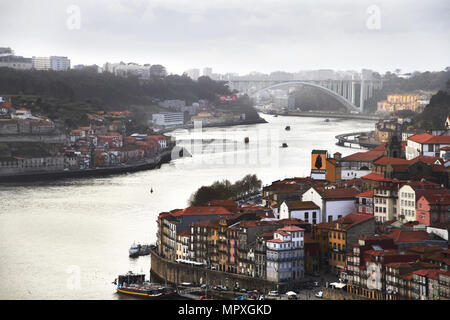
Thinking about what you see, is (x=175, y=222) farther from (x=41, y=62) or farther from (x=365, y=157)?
(x=41, y=62)

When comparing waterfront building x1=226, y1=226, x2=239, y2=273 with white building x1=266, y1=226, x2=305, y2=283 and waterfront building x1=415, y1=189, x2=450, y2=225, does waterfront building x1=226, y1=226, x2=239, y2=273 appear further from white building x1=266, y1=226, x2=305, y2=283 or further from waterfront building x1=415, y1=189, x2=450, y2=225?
waterfront building x1=415, y1=189, x2=450, y2=225

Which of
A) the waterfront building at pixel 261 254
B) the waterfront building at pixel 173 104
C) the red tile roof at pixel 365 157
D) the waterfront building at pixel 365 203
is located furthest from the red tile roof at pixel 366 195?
the waterfront building at pixel 173 104

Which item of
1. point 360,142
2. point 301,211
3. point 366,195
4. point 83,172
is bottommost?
point 83,172

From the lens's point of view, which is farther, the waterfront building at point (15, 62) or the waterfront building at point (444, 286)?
the waterfront building at point (15, 62)

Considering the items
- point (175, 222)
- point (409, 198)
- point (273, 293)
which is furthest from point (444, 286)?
point (175, 222)

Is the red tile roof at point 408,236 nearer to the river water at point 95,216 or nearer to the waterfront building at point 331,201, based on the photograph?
the waterfront building at point 331,201
